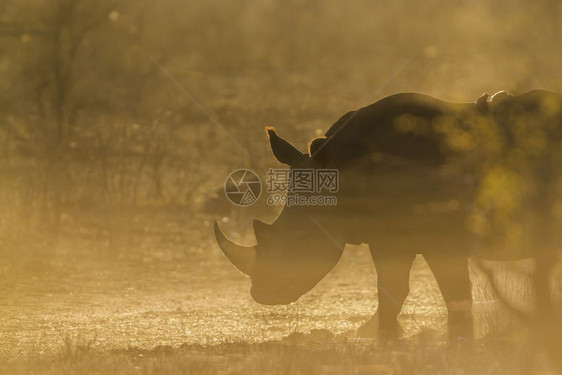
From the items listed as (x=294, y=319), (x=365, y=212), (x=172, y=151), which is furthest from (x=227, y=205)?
(x=365, y=212)

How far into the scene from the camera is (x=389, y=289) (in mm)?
6832

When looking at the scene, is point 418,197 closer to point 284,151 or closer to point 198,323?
point 284,151

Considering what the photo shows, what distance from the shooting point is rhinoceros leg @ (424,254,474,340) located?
21.2ft

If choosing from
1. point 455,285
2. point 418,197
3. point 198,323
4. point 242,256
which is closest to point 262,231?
point 242,256

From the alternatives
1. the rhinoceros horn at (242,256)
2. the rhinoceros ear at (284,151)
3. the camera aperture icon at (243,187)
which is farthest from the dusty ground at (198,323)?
the rhinoceros ear at (284,151)

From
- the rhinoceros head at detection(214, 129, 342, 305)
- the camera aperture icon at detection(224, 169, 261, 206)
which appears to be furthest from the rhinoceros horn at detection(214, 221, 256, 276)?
the camera aperture icon at detection(224, 169, 261, 206)

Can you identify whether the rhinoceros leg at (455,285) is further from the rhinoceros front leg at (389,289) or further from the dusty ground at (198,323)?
the rhinoceros front leg at (389,289)

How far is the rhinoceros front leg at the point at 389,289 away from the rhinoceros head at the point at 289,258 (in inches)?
12.3

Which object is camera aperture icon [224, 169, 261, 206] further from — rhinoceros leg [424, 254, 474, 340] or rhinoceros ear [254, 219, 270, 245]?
rhinoceros leg [424, 254, 474, 340]

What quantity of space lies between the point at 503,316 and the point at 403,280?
82 centimetres

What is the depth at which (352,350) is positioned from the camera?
5.67m

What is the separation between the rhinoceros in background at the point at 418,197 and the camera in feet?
20.8

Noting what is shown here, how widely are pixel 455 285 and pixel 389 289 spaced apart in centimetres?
48

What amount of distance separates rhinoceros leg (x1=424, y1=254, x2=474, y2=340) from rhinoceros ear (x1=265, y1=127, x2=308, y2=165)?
1143mm
